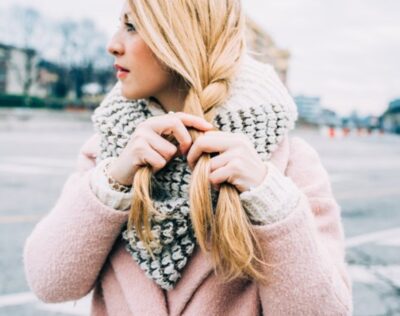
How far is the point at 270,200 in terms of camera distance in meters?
1.21

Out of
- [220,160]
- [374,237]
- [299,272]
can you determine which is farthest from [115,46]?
[374,237]

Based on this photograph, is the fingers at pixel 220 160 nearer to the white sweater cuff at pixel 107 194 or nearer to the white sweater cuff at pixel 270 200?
the white sweater cuff at pixel 270 200

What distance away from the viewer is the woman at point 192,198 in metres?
1.20

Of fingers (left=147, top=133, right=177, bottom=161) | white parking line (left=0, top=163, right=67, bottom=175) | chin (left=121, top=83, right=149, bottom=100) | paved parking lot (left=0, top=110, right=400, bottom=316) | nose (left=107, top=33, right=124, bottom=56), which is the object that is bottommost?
white parking line (left=0, top=163, right=67, bottom=175)

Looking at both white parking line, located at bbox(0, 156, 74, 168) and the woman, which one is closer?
the woman

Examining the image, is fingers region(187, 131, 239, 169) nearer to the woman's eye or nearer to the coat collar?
the coat collar

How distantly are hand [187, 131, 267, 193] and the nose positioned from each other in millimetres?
341

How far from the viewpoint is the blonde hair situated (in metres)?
1.17

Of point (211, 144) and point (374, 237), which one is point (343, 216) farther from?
point (211, 144)

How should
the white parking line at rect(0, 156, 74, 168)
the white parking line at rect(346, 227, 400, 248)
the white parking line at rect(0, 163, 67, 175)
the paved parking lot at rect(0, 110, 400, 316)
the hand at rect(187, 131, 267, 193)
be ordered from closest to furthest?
the hand at rect(187, 131, 267, 193) < the paved parking lot at rect(0, 110, 400, 316) < the white parking line at rect(346, 227, 400, 248) < the white parking line at rect(0, 163, 67, 175) < the white parking line at rect(0, 156, 74, 168)

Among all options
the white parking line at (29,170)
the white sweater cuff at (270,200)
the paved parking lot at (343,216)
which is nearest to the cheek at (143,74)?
the white sweater cuff at (270,200)

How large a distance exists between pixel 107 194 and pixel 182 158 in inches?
8.0

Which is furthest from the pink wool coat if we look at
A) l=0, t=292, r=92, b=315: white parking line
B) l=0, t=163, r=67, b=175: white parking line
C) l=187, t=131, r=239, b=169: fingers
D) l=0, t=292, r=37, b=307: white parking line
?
l=0, t=163, r=67, b=175: white parking line

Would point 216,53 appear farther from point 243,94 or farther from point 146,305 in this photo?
point 146,305
